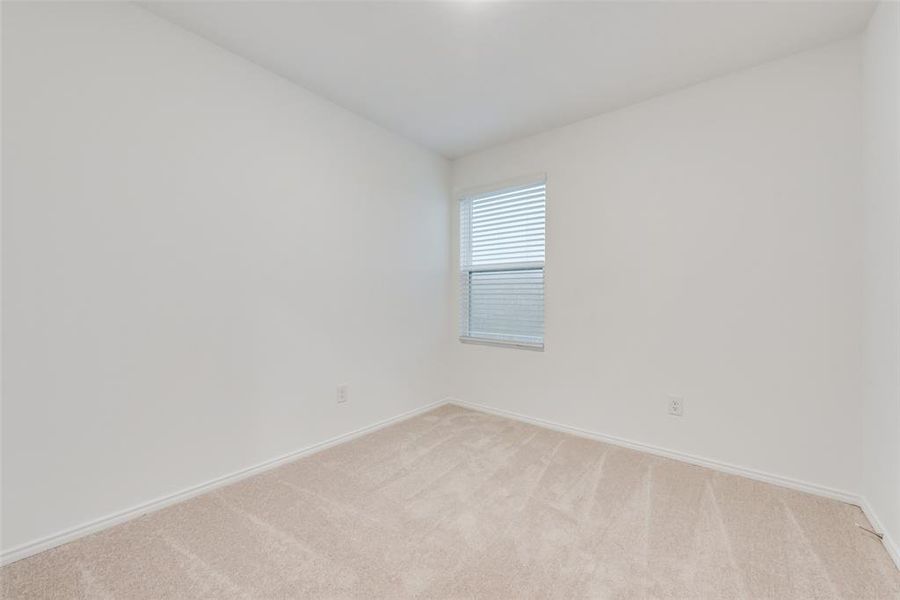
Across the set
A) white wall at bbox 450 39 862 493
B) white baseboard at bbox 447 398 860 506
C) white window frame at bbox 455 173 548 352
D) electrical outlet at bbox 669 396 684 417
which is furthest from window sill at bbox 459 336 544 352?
electrical outlet at bbox 669 396 684 417

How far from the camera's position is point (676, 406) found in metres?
2.25

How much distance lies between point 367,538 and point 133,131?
2.09 metres

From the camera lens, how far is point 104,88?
1546 millimetres

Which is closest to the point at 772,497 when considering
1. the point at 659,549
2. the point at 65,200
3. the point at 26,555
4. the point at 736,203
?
the point at 659,549

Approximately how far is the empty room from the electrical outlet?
0.01 metres

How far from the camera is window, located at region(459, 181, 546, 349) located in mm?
2920

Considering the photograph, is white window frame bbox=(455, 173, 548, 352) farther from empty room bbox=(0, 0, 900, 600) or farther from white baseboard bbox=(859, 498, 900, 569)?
white baseboard bbox=(859, 498, 900, 569)

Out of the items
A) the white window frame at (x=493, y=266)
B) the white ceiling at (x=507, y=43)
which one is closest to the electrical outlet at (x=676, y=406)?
the white window frame at (x=493, y=266)

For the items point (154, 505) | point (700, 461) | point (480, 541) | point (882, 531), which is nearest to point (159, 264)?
point (154, 505)

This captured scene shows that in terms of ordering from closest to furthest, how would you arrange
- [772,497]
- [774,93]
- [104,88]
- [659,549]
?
[659,549] < [104,88] < [772,497] < [774,93]

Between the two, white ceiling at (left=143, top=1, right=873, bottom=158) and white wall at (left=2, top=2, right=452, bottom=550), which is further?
white ceiling at (left=143, top=1, right=873, bottom=158)

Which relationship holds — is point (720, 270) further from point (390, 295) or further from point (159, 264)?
point (159, 264)

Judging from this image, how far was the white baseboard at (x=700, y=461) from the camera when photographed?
1.81 meters

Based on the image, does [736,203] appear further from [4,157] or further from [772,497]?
[4,157]
